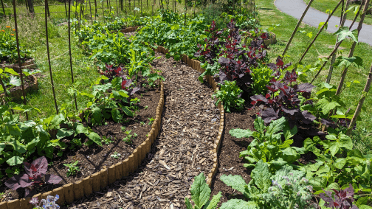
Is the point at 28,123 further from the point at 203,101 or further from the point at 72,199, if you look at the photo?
the point at 203,101

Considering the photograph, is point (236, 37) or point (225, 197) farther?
point (236, 37)

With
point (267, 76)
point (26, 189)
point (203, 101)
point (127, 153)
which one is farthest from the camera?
point (203, 101)

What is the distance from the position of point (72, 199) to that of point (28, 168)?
505mm

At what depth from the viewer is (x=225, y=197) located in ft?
8.15

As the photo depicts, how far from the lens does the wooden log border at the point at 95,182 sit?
7.38 ft

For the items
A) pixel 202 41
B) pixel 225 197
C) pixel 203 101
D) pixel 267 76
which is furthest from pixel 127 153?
pixel 202 41

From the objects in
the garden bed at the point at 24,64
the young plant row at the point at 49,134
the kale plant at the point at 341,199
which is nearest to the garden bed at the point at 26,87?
the garden bed at the point at 24,64

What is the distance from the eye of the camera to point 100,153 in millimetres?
2840

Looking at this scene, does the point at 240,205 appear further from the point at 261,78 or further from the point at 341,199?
the point at 261,78

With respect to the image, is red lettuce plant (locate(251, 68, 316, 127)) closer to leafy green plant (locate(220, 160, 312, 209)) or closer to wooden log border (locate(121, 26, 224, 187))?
wooden log border (locate(121, 26, 224, 187))

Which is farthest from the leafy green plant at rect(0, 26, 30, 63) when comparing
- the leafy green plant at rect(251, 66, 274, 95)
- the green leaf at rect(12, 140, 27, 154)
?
the leafy green plant at rect(251, 66, 274, 95)

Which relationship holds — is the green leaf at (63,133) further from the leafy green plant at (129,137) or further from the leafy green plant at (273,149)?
the leafy green plant at (273,149)

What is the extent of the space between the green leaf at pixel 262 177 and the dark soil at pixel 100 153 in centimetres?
147

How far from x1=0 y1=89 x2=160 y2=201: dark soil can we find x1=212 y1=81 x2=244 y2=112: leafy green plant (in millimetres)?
1097
